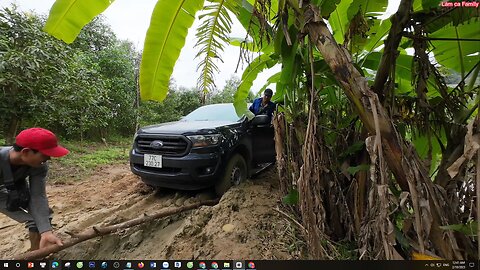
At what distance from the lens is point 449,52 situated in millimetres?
883

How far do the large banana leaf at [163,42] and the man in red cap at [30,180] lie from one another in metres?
0.36

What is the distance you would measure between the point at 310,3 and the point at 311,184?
523mm

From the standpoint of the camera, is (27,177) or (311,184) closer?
(311,184)

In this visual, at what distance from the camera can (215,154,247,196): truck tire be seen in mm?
1706

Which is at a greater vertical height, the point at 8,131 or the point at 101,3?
the point at 101,3

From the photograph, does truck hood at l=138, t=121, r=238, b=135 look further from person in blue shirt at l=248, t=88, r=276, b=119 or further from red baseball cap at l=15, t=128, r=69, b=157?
red baseball cap at l=15, t=128, r=69, b=157

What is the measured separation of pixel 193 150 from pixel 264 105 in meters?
0.53

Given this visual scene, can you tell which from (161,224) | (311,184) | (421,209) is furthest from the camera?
(161,224)

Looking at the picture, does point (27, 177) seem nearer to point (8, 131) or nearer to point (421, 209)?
point (8, 131)

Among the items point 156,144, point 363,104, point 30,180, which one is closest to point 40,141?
point 30,180

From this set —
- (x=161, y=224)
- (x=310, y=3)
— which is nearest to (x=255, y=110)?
(x=161, y=224)

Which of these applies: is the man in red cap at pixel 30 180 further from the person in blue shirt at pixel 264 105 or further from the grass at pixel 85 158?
the person in blue shirt at pixel 264 105

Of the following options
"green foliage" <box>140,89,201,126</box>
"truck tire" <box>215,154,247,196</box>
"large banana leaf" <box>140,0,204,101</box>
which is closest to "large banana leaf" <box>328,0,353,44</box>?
"large banana leaf" <box>140,0,204,101</box>

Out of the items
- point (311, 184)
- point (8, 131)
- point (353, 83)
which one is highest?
point (353, 83)
